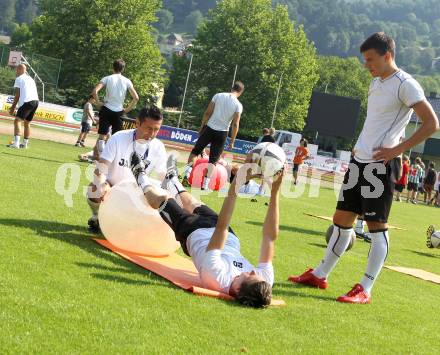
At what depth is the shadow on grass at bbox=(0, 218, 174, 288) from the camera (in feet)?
18.1

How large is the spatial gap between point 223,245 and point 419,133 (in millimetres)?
2068

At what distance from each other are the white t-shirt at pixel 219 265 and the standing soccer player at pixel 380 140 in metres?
0.98

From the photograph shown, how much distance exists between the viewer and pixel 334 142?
73188 mm

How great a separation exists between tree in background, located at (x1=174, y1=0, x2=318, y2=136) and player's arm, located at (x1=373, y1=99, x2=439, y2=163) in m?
58.0

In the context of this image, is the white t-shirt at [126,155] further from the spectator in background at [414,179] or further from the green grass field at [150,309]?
the spectator in background at [414,179]

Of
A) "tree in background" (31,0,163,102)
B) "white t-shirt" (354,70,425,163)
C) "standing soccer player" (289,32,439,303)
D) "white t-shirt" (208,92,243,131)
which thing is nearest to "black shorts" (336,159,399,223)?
"standing soccer player" (289,32,439,303)

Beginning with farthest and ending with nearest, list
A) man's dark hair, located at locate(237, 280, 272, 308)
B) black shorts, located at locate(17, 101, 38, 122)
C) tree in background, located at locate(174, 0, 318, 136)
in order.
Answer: tree in background, located at locate(174, 0, 318, 136)
black shorts, located at locate(17, 101, 38, 122)
man's dark hair, located at locate(237, 280, 272, 308)

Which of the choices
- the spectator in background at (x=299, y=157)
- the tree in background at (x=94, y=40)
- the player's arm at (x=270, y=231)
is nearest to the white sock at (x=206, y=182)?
the player's arm at (x=270, y=231)

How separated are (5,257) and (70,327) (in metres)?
1.59

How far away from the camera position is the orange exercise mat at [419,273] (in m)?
8.18

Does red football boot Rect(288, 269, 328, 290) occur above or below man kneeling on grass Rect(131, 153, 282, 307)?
below

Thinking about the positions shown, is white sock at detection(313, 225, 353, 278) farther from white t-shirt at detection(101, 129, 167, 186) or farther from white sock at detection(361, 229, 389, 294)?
white t-shirt at detection(101, 129, 167, 186)

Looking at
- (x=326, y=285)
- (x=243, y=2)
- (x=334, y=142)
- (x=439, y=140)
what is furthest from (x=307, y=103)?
(x=326, y=285)

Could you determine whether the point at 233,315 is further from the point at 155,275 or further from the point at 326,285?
the point at 326,285
